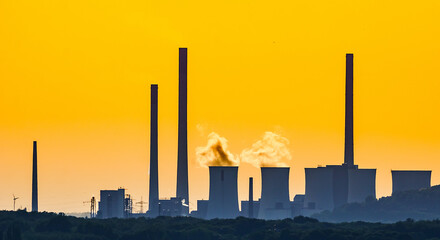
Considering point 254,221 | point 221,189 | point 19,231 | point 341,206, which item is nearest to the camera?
point 19,231

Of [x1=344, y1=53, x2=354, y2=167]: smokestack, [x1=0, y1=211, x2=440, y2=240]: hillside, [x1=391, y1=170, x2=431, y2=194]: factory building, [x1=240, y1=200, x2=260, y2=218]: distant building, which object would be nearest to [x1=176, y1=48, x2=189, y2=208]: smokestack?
[x1=240, y1=200, x2=260, y2=218]: distant building

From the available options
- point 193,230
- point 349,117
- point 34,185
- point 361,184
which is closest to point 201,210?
point 349,117

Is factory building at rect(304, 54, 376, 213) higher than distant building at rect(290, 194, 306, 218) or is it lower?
higher

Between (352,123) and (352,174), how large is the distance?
689 cm

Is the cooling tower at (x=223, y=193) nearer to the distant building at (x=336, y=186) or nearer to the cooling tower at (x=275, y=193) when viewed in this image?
the cooling tower at (x=275, y=193)

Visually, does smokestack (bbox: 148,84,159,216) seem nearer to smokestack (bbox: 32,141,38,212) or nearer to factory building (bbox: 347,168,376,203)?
smokestack (bbox: 32,141,38,212)

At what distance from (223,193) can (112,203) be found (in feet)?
72.5

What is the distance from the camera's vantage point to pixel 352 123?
7318 inches

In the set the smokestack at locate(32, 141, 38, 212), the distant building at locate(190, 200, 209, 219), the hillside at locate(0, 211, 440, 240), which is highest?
the smokestack at locate(32, 141, 38, 212)

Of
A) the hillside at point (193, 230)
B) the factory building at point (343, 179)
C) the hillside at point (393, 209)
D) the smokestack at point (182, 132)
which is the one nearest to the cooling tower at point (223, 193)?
the smokestack at point (182, 132)

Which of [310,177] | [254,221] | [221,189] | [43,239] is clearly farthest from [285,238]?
[310,177]

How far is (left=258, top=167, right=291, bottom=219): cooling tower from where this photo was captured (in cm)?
16700

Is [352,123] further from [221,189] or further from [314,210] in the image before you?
[221,189]

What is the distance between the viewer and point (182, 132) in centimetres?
17638
